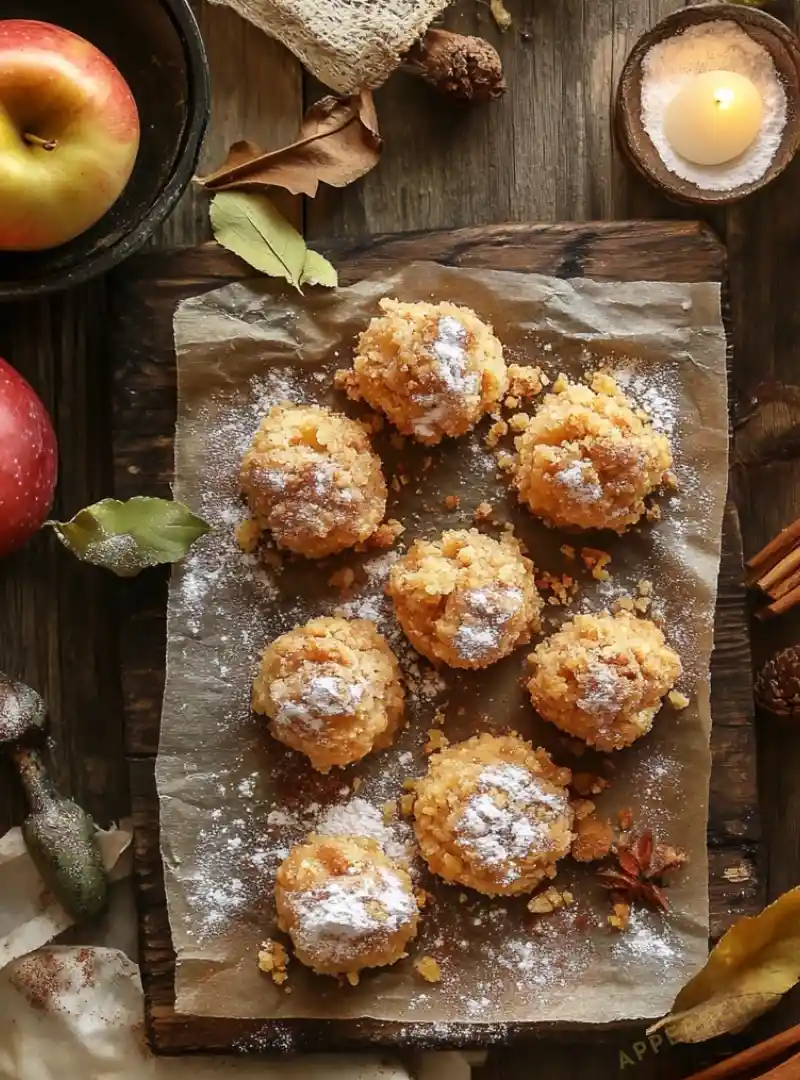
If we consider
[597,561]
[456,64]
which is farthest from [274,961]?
[456,64]

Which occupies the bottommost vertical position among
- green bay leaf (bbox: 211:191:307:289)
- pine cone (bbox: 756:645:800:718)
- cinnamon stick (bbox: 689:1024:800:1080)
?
cinnamon stick (bbox: 689:1024:800:1080)

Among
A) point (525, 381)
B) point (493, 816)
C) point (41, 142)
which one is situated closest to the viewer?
point (41, 142)

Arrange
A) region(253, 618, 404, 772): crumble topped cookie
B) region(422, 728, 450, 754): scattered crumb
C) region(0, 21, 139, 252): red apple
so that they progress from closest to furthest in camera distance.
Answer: region(0, 21, 139, 252): red apple, region(253, 618, 404, 772): crumble topped cookie, region(422, 728, 450, 754): scattered crumb

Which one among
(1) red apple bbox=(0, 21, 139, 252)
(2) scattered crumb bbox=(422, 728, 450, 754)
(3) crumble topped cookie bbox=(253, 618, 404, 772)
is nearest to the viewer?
(1) red apple bbox=(0, 21, 139, 252)

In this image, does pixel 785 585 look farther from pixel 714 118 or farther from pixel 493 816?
pixel 714 118

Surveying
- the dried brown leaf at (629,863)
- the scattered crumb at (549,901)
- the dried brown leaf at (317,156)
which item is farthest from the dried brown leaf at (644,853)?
the dried brown leaf at (317,156)

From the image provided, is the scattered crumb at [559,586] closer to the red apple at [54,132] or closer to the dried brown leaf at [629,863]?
the dried brown leaf at [629,863]

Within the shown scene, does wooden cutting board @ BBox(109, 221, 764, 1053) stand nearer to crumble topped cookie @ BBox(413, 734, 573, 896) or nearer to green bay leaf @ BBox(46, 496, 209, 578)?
green bay leaf @ BBox(46, 496, 209, 578)

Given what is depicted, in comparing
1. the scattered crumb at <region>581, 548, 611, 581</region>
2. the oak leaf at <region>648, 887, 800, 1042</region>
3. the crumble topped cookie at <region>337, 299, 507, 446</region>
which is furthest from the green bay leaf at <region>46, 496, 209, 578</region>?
the oak leaf at <region>648, 887, 800, 1042</region>
